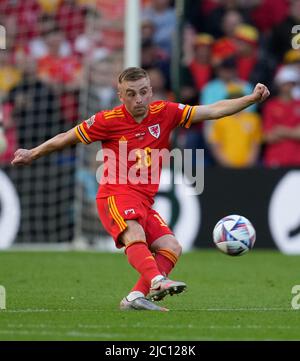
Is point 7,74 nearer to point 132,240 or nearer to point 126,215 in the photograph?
point 126,215

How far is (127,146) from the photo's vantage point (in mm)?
9219

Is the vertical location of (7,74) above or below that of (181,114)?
above

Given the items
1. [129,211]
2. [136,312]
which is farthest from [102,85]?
[136,312]

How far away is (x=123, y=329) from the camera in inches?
300

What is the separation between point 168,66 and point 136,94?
32.6 ft

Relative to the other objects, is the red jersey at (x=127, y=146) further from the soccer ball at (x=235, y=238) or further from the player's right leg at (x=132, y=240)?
the soccer ball at (x=235, y=238)

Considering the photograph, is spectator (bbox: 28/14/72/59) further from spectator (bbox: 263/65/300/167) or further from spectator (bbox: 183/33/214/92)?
spectator (bbox: 263/65/300/167)

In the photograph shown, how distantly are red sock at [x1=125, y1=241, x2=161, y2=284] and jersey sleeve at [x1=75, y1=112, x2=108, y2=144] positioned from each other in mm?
1058

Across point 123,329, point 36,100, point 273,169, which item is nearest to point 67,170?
point 36,100

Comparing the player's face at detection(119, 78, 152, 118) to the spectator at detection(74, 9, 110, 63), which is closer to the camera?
the player's face at detection(119, 78, 152, 118)

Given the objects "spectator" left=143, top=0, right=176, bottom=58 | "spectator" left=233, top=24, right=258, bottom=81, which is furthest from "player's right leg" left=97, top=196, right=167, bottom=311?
"spectator" left=143, top=0, right=176, bottom=58

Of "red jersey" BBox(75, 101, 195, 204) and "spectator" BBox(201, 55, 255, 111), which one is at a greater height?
"spectator" BBox(201, 55, 255, 111)

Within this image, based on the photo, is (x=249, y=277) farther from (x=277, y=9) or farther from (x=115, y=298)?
(x=277, y=9)

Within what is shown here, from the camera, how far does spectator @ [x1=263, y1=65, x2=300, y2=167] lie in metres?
17.6
